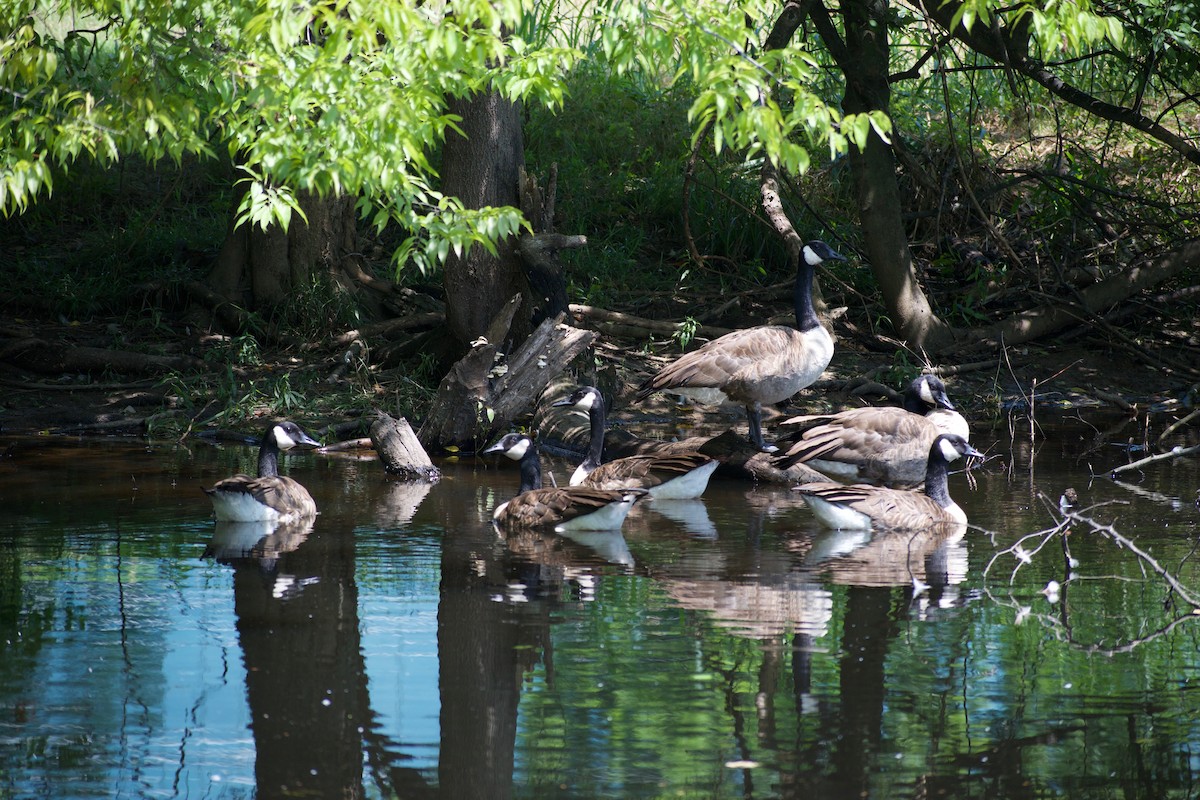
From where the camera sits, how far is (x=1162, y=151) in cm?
1719

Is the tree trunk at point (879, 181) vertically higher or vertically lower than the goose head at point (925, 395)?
higher

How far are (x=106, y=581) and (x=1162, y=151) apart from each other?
14820 millimetres

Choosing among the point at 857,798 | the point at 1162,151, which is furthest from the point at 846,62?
the point at 857,798

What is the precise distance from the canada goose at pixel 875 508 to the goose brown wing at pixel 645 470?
124 centimetres

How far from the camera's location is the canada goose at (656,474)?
33.6ft

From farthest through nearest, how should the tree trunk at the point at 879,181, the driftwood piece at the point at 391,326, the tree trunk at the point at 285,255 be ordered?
the tree trunk at the point at 285,255, the driftwood piece at the point at 391,326, the tree trunk at the point at 879,181

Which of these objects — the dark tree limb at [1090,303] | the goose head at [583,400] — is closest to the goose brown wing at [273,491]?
the goose head at [583,400]

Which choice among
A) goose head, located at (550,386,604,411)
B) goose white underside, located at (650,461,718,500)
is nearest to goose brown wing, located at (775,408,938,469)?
goose white underside, located at (650,461,718,500)

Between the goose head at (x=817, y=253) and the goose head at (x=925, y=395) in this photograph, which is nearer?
the goose head at (x=925, y=395)

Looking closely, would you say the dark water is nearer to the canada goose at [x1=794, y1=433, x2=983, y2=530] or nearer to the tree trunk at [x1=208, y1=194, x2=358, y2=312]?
the canada goose at [x1=794, y1=433, x2=983, y2=530]

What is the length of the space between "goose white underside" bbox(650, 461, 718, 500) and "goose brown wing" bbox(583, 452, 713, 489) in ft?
0.16

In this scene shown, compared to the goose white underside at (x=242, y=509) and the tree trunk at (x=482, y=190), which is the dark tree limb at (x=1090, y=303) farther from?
the goose white underside at (x=242, y=509)

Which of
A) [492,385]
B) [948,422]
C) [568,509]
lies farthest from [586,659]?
[492,385]

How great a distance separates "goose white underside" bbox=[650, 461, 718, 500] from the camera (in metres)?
10.3
